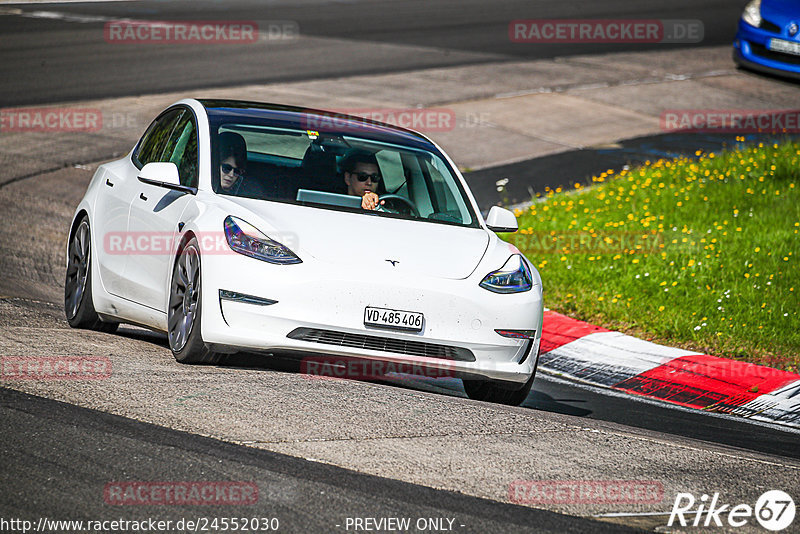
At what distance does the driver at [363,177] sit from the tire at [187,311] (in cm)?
127

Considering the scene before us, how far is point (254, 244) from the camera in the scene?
21.3 feet

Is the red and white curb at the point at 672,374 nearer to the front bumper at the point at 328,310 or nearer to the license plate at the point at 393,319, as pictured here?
the front bumper at the point at 328,310

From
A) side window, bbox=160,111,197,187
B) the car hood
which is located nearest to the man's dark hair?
the car hood

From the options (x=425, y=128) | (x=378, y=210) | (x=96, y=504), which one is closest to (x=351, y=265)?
(x=378, y=210)

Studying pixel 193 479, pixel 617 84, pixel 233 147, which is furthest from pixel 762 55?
pixel 193 479

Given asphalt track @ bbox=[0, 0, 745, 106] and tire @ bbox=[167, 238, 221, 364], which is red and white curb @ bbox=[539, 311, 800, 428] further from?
asphalt track @ bbox=[0, 0, 745, 106]

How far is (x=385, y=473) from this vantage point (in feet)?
16.5

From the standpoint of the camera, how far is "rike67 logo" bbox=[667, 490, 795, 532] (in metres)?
4.84

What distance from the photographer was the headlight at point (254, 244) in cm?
645

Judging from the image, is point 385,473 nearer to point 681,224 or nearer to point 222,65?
point 681,224

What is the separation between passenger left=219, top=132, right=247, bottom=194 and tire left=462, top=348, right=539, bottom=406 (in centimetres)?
192

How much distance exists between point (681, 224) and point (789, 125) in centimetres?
683

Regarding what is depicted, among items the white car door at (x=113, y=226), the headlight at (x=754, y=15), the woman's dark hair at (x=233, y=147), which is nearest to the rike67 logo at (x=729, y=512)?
the woman's dark hair at (x=233, y=147)

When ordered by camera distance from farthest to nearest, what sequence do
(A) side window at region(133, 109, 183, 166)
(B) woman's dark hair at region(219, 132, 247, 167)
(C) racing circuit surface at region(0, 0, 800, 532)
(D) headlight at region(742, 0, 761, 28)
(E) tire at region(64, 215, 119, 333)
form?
(D) headlight at region(742, 0, 761, 28), (A) side window at region(133, 109, 183, 166), (E) tire at region(64, 215, 119, 333), (B) woman's dark hair at region(219, 132, 247, 167), (C) racing circuit surface at region(0, 0, 800, 532)
